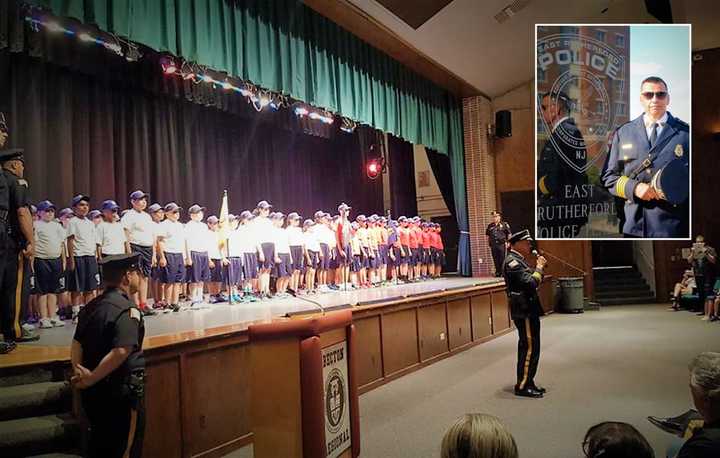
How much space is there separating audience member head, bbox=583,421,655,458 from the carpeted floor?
7.26 ft

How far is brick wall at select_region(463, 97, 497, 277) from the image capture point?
12188mm

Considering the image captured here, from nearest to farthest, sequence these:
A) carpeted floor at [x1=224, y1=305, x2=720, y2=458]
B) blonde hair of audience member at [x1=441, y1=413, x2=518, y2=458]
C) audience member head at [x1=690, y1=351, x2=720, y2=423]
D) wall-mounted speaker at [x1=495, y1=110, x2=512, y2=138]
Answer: blonde hair of audience member at [x1=441, y1=413, x2=518, y2=458] < audience member head at [x1=690, y1=351, x2=720, y2=423] < carpeted floor at [x1=224, y1=305, x2=720, y2=458] < wall-mounted speaker at [x1=495, y1=110, x2=512, y2=138]

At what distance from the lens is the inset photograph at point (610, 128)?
1574mm

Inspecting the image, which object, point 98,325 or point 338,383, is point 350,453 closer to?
point 338,383

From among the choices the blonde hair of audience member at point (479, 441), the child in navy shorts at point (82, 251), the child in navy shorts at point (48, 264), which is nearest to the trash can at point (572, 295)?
the child in navy shorts at point (82, 251)

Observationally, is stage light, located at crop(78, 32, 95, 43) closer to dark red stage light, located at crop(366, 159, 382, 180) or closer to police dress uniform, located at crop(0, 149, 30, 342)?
police dress uniform, located at crop(0, 149, 30, 342)

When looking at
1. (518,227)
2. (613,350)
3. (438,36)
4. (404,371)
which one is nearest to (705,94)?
(518,227)

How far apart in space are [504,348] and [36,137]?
6.56 meters

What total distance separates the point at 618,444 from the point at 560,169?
76 centimetres

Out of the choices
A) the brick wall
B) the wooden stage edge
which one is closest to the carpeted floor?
the wooden stage edge

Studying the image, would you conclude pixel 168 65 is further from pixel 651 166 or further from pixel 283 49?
pixel 651 166

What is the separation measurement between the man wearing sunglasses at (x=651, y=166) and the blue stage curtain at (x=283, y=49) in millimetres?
4567

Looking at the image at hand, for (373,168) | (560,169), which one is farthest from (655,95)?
(373,168)

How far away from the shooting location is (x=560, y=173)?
163cm
